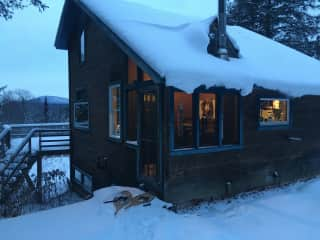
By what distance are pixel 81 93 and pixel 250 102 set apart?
582 centimetres

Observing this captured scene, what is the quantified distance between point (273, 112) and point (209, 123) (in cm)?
175

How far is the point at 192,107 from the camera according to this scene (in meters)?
6.00

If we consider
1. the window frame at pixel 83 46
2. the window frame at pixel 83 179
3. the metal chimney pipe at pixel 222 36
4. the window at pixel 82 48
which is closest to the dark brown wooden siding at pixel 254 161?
the metal chimney pipe at pixel 222 36

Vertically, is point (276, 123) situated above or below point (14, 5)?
below

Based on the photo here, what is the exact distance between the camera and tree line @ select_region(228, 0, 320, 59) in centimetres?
1777

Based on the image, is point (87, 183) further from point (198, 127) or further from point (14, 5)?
point (14, 5)

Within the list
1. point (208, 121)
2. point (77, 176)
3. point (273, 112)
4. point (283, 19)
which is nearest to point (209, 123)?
point (208, 121)

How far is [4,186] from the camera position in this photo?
336 inches

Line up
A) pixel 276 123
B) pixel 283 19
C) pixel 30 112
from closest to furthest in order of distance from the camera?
pixel 276 123 < pixel 283 19 < pixel 30 112

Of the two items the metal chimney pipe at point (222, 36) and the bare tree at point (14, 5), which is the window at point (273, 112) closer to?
the metal chimney pipe at point (222, 36)

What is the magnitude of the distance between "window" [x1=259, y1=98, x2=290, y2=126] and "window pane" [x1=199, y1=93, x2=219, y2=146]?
3.74 ft

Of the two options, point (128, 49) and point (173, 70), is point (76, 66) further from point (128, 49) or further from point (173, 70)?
point (173, 70)

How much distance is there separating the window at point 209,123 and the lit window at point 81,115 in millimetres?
3582

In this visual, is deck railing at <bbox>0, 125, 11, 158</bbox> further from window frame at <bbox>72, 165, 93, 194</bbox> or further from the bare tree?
the bare tree
